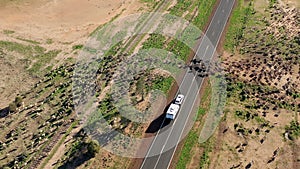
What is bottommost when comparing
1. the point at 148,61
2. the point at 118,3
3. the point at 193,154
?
the point at 193,154

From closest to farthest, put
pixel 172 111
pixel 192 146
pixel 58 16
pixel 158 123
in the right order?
pixel 192 146, pixel 158 123, pixel 172 111, pixel 58 16

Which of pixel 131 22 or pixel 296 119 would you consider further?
pixel 131 22

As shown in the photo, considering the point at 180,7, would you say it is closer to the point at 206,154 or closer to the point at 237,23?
the point at 237,23

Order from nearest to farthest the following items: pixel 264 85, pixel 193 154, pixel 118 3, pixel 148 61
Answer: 1. pixel 193 154
2. pixel 264 85
3. pixel 148 61
4. pixel 118 3

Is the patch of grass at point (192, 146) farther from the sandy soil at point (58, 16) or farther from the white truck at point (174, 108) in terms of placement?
the sandy soil at point (58, 16)

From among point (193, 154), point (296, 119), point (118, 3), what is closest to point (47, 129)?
point (193, 154)

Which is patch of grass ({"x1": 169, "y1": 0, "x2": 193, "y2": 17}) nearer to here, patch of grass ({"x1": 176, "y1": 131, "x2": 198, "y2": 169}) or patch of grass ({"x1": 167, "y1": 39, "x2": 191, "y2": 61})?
patch of grass ({"x1": 167, "y1": 39, "x2": 191, "y2": 61})

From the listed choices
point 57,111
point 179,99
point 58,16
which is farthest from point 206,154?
point 58,16

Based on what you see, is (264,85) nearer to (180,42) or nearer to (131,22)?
(180,42)
